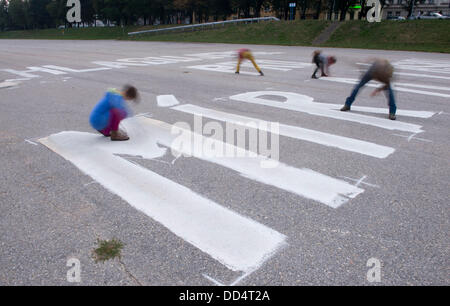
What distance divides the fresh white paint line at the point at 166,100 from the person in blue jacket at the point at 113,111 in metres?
2.78

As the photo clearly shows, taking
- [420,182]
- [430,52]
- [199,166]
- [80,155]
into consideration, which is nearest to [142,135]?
[80,155]

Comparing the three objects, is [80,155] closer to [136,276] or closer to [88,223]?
[88,223]

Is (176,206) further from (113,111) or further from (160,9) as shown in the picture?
(160,9)

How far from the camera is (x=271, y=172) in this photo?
484 centimetres

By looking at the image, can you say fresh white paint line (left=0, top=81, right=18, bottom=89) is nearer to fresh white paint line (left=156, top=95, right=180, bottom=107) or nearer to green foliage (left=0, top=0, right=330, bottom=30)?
fresh white paint line (left=156, top=95, right=180, bottom=107)

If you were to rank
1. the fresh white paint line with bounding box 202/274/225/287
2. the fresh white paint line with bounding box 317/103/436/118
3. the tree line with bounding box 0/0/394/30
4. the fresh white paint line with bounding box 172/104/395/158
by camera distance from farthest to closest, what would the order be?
1. the tree line with bounding box 0/0/394/30
2. the fresh white paint line with bounding box 317/103/436/118
3. the fresh white paint line with bounding box 172/104/395/158
4. the fresh white paint line with bounding box 202/274/225/287

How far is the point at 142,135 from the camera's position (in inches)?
255

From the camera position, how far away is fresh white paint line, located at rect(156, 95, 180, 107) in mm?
8922

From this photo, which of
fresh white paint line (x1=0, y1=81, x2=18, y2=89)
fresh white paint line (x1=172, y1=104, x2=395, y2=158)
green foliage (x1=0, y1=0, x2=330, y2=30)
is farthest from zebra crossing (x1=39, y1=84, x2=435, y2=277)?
green foliage (x1=0, y1=0, x2=330, y2=30)

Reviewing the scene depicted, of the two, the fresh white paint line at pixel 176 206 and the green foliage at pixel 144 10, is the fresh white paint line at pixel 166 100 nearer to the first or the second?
the fresh white paint line at pixel 176 206

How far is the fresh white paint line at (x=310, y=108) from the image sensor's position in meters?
6.98

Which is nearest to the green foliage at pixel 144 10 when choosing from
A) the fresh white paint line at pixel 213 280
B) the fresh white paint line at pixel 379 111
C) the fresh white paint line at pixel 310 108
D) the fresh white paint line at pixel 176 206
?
the fresh white paint line at pixel 310 108

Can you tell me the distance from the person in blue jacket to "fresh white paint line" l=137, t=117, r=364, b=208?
0.78 metres

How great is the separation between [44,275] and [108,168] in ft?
7.39
